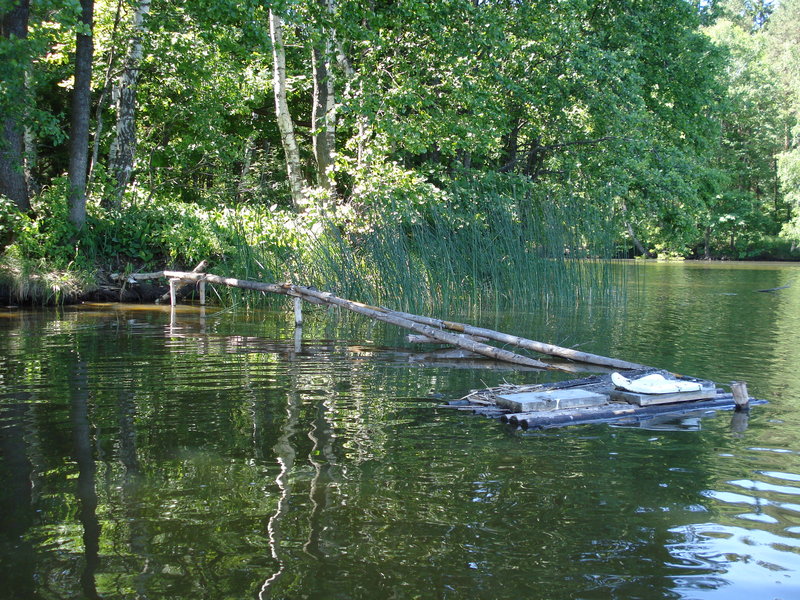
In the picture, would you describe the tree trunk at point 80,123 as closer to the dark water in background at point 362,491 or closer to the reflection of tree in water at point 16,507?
the dark water in background at point 362,491

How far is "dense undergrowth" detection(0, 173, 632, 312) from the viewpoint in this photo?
11.6 meters

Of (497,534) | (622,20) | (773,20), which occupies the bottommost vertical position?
(497,534)

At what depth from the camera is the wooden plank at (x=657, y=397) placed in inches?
239

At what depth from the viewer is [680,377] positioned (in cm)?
686

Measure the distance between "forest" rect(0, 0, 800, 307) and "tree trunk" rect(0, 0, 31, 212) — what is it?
0.04m

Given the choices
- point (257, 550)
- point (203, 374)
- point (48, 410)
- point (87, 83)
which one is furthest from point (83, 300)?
point (257, 550)

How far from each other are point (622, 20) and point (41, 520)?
1707cm

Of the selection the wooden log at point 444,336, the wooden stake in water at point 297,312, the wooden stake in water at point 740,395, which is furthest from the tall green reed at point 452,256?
the wooden stake in water at point 740,395

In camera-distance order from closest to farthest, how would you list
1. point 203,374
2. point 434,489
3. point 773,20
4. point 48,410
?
point 434,489 → point 48,410 → point 203,374 → point 773,20

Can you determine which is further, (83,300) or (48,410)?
Answer: (83,300)

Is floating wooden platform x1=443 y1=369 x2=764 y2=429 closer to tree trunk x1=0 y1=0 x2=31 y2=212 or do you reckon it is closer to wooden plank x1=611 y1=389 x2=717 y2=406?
wooden plank x1=611 y1=389 x2=717 y2=406

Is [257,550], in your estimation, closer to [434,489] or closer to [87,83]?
[434,489]

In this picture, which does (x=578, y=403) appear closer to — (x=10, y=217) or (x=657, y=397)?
(x=657, y=397)

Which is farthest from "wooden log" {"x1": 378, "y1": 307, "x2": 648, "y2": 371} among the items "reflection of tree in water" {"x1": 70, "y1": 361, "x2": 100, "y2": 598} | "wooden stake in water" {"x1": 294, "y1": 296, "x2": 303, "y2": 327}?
"reflection of tree in water" {"x1": 70, "y1": 361, "x2": 100, "y2": 598}
